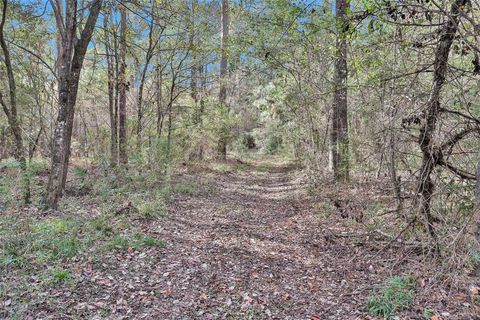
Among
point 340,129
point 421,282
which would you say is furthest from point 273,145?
point 421,282

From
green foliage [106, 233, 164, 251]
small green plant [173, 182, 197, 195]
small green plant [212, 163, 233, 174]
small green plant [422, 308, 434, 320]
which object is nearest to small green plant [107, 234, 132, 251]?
green foliage [106, 233, 164, 251]

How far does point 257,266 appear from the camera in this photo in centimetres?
483

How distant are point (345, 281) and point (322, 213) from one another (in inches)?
129

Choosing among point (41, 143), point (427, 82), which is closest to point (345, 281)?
point (427, 82)

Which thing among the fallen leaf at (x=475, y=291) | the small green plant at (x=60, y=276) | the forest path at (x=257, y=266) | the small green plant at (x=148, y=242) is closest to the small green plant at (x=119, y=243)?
the small green plant at (x=148, y=242)

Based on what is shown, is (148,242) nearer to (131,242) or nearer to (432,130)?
(131,242)

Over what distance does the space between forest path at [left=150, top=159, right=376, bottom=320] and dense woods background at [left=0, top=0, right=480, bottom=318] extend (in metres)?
0.95

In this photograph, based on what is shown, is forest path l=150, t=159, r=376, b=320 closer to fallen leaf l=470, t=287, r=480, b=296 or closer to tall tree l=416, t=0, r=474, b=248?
fallen leaf l=470, t=287, r=480, b=296

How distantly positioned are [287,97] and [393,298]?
10483mm

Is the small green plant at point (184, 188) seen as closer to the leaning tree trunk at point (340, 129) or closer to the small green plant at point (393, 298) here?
Answer: the leaning tree trunk at point (340, 129)

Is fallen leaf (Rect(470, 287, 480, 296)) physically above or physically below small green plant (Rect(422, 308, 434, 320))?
above

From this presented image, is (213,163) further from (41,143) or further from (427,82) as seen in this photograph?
(427,82)

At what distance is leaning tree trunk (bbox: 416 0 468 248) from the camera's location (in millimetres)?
3959

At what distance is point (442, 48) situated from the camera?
3977mm
